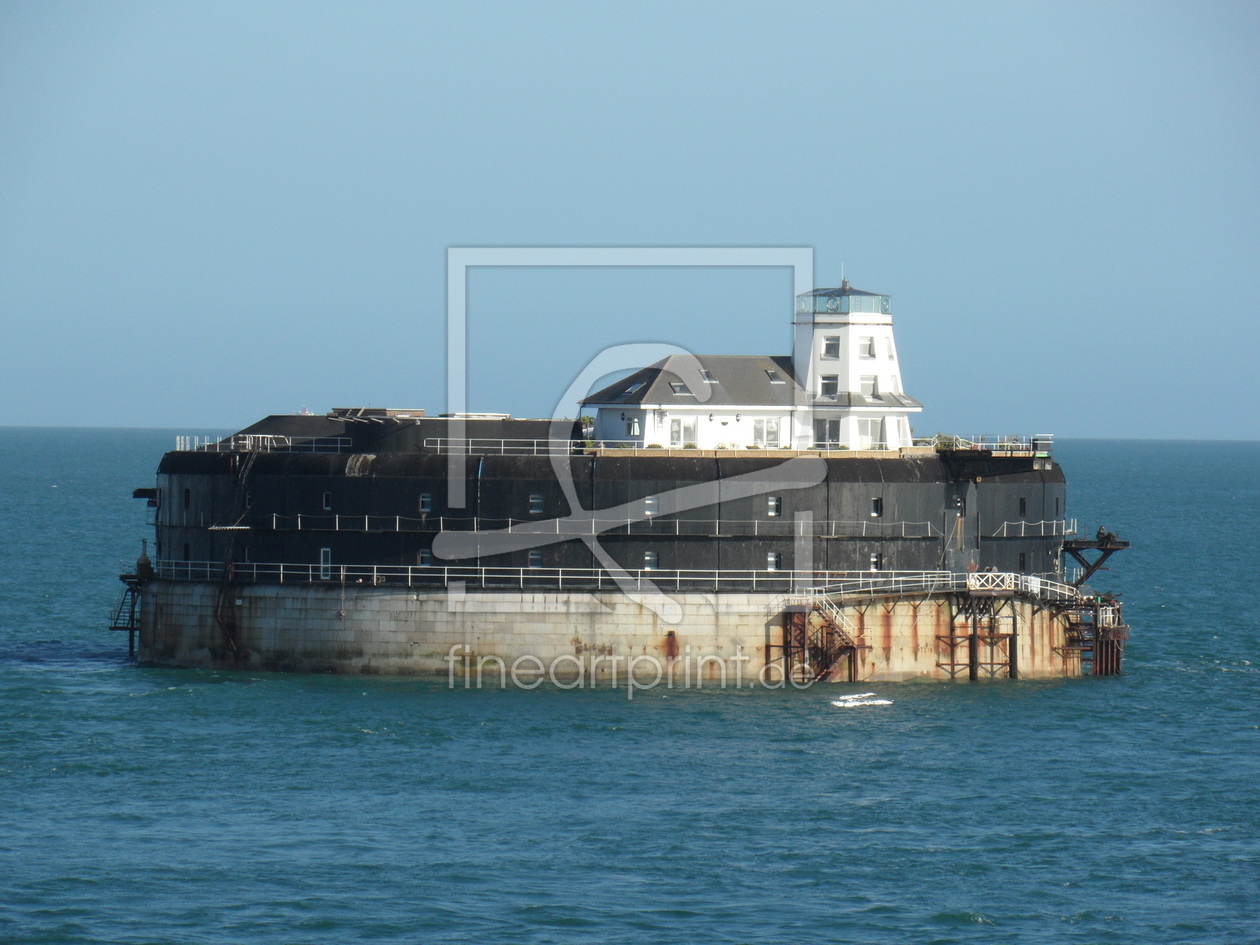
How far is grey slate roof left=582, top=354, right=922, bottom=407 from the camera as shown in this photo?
248 ft

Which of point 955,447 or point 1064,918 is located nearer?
point 1064,918

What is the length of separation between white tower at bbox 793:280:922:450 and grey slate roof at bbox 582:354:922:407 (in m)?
0.15

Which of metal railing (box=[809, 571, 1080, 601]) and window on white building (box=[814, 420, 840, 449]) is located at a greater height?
window on white building (box=[814, 420, 840, 449])

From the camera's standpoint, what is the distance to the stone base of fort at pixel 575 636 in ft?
228

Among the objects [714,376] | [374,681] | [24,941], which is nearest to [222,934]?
[24,941]

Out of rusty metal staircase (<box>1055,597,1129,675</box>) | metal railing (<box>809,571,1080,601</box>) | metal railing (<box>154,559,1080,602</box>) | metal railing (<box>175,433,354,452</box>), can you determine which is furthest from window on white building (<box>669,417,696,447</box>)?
rusty metal staircase (<box>1055,597,1129,675</box>)

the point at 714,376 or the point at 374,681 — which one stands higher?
the point at 714,376

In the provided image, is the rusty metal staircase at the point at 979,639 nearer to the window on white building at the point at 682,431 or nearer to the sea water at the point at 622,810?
the sea water at the point at 622,810

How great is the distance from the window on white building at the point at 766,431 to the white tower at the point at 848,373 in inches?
33.0

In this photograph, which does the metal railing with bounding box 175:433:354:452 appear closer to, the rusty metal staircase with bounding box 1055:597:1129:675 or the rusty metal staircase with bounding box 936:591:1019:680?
the rusty metal staircase with bounding box 936:591:1019:680

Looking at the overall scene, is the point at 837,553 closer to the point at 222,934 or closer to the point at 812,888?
the point at 812,888

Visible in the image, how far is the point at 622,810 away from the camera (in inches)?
2098

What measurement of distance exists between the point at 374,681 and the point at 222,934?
26546mm

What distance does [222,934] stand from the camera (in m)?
43.4
